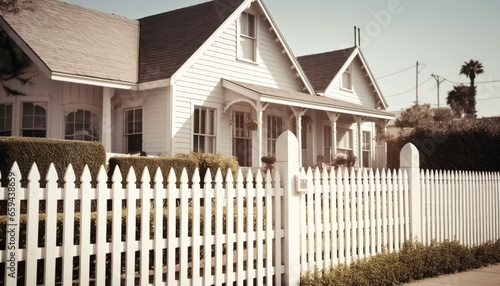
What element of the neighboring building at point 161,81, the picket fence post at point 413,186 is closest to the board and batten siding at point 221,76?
the neighboring building at point 161,81

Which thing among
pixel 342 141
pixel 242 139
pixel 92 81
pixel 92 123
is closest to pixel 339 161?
pixel 242 139

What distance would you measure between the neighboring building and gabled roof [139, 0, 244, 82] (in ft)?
0.18

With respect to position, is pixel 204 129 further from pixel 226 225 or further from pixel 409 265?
pixel 226 225

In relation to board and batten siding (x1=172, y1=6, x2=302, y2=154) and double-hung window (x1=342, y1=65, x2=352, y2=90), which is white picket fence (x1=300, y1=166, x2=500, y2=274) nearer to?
board and batten siding (x1=172, y1=6, x2=302, y2=154)

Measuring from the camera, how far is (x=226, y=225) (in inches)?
220

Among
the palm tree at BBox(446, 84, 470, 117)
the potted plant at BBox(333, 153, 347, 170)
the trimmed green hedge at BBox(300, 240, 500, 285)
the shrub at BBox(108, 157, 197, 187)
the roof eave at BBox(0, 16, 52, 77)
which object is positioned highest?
the palm tree at BBox(446, 84, 470, 117)

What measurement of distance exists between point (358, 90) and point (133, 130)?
13143 millimetres

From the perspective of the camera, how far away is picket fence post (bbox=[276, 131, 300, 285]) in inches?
244

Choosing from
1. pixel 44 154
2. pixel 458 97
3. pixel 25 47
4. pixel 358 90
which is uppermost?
pixel 458 97

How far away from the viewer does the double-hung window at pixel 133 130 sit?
635 inches

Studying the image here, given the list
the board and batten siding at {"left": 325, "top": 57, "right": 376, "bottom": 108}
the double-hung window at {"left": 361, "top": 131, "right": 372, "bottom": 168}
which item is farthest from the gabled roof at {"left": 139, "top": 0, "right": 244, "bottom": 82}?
the double-hung window at {"left": 361, "top": 131, "right": 372, "bottom": 168}

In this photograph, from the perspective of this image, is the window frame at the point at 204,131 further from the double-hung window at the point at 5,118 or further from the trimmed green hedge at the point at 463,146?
the trimmed green hedge at the point at 463,146

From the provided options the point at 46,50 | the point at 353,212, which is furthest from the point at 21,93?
the point at 353,212

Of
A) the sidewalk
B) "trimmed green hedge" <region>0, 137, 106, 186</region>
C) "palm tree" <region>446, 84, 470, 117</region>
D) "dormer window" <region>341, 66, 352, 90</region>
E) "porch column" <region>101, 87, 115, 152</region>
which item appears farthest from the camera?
"palm tree" <region>446, 84, 470, 117</region>
